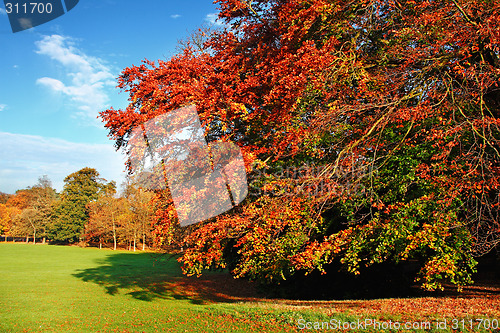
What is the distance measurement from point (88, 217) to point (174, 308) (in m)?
60.5

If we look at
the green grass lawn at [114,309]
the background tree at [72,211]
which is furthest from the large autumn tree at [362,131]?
the background tree at [72,211]

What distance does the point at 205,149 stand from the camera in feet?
35.4

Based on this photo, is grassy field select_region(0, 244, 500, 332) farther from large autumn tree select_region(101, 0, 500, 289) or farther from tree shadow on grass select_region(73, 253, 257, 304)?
large autumn tree select_region(101, 0, 500, 289)

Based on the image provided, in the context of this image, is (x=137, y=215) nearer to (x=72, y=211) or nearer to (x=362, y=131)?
(x=72, y=211)

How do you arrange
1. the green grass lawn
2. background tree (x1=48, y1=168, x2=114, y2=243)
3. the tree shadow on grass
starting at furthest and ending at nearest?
background tree (x1=48, y1=168, x2=114, y2=243)
the tree shadow on grass
the green grass lawn

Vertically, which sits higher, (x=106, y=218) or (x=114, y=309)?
(x=106, y=218)

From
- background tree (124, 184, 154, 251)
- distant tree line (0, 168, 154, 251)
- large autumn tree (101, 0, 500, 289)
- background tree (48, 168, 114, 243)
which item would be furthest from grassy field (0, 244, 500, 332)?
background tree (48, 168, 114, 243)

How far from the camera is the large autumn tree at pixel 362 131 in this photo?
27.2ft

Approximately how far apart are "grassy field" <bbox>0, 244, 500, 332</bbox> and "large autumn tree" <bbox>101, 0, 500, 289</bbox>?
43.6 inches

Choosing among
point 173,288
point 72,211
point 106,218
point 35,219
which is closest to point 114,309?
point 173,288

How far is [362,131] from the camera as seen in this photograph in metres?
9.88

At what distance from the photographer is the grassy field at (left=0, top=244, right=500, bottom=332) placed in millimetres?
8312

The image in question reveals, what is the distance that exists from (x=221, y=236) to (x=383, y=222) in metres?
4.59

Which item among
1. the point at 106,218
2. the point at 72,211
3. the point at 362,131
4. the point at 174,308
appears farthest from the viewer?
the point at 72,211
